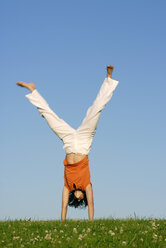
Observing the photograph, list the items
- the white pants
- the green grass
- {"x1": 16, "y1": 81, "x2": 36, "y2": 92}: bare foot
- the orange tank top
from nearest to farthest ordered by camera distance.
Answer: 1. the green grass
2. the orange tank top
3. the white pants
4. {"x1": 16, "y1": 81, "x2": 36, "y2": 92}: bare foot

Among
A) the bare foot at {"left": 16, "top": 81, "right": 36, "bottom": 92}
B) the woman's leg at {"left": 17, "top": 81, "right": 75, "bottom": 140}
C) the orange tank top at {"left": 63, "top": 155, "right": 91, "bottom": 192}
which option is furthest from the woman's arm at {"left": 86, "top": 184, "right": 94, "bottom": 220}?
the bare foot at {"left": 16, "top": 81, "right": 36, "bottom": 92}

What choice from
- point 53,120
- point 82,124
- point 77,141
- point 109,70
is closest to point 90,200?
point 77,141

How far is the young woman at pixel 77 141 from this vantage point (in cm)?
1181

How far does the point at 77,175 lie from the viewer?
1180cm

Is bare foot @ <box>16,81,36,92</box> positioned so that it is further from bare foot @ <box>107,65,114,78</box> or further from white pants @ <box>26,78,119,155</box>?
bare foot @ <box>107,65,114,78</box>

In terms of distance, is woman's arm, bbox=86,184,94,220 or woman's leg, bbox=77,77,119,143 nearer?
woman's arm, bbox=86,184,94,220

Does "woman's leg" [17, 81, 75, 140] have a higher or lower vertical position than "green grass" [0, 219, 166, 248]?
higher

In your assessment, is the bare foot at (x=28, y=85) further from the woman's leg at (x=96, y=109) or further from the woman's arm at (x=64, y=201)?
the woman's arm at (x=64, y=201)

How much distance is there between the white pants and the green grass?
2.62 m

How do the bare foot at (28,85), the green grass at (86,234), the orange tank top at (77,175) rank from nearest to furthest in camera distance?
the green grass at (86,234) < the orange tank top at (77,175) < the bare foot at (28,85)

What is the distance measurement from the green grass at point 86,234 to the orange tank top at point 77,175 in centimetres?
159

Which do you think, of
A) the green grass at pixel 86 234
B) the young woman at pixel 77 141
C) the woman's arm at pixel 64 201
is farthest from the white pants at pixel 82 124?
the green grass at pixel 86 234

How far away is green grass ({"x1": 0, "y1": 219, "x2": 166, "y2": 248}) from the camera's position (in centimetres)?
804

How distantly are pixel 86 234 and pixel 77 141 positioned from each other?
412cm
